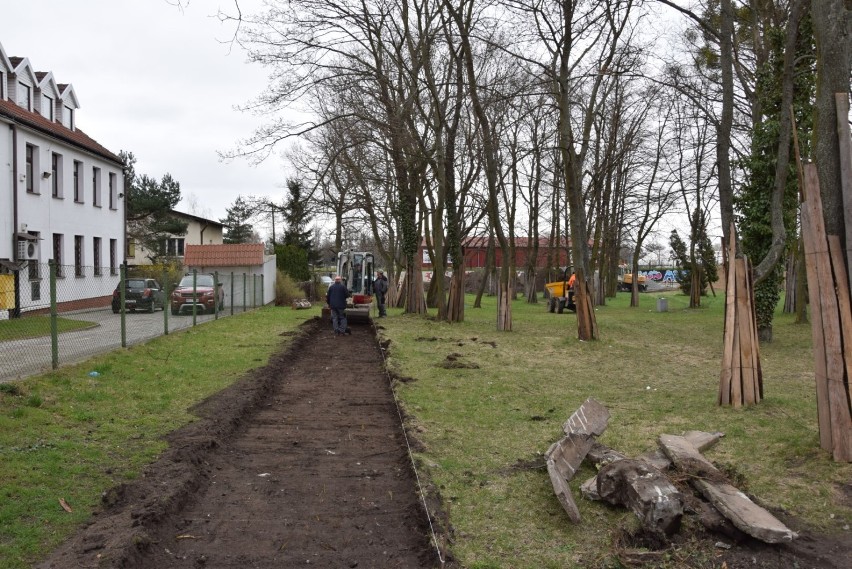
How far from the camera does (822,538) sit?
4891mm

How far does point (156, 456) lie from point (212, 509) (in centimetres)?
147

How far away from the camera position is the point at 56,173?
30.0 metres

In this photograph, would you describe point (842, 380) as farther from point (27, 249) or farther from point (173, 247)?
point (173, 247)

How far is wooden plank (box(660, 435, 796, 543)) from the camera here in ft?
15.4

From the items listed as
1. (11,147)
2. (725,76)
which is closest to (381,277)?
(11,147)

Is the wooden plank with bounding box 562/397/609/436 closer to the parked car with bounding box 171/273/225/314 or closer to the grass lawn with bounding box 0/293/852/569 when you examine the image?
the grass lawn with bounding box 0/293/852/569

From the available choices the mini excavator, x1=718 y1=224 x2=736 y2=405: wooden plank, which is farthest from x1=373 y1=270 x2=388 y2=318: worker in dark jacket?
x1=718 y1=224 x2=736 y2=405: wooden plank

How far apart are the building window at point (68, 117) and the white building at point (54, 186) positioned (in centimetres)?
4

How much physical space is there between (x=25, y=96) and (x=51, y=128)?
1753mm

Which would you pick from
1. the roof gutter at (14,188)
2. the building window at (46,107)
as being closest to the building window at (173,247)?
the building window at (46,107)

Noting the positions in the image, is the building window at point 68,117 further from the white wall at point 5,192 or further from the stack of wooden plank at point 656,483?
the stack of wooden plank at point 656,483

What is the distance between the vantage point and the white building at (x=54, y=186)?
25469 mm

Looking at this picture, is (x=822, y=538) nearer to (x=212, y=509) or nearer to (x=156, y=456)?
(x=212, y=509)

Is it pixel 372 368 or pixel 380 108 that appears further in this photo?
pixel 380 108
